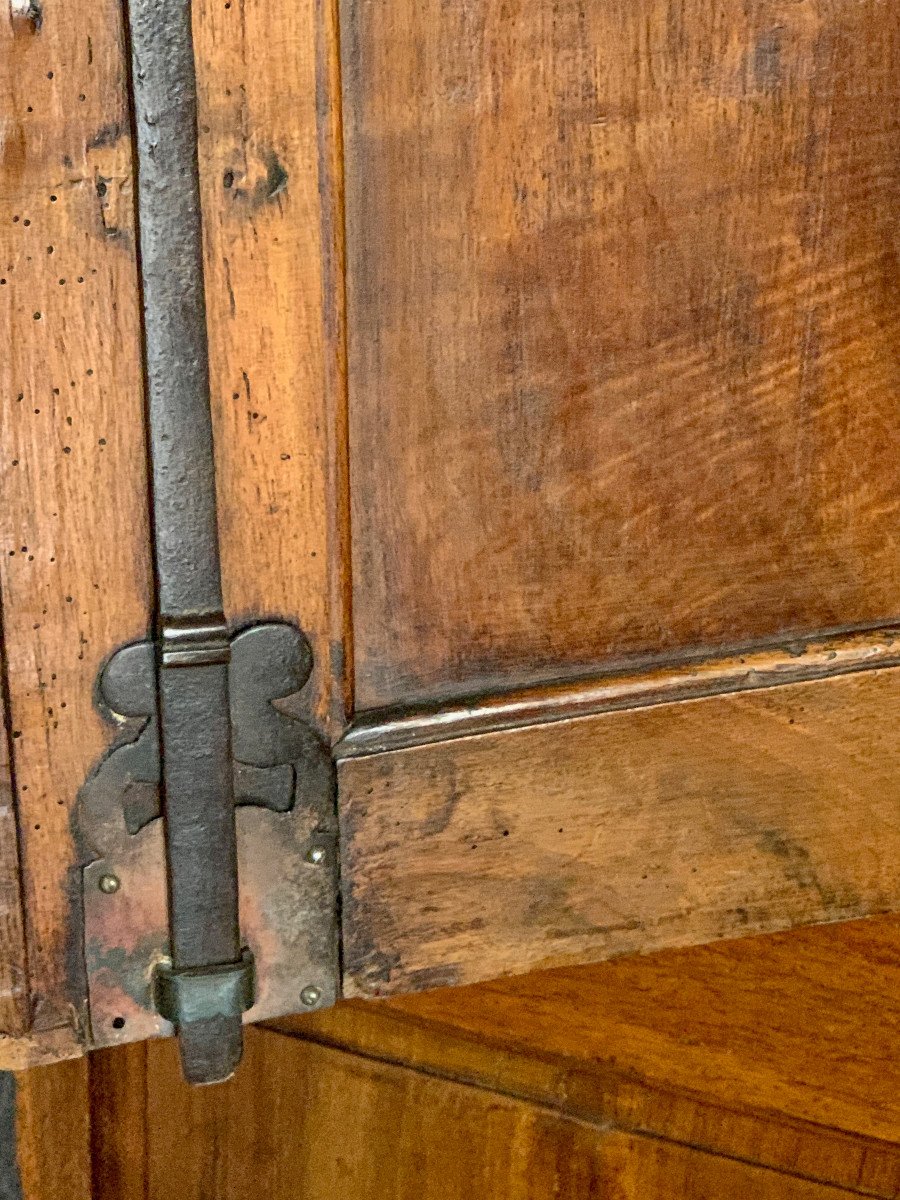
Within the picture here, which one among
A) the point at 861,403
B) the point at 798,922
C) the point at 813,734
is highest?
the point at 861,403

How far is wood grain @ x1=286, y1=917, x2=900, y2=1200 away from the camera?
1020 mm

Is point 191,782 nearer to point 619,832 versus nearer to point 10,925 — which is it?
point 10,925

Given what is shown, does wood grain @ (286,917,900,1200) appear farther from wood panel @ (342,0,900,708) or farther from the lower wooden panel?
wood panel @ (342,0,900,708)

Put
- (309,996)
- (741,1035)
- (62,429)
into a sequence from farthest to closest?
(741,1035) → (309,996) → (62,429)

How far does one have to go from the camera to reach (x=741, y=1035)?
1.03 metres

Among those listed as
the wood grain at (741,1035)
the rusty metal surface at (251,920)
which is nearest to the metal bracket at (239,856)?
the rusty metal surface at (251,920)

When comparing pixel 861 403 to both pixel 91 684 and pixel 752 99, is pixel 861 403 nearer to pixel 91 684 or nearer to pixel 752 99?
pixel 752 99

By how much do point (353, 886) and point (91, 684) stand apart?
16 centimetres

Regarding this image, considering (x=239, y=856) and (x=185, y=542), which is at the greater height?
(x=185, y=542)

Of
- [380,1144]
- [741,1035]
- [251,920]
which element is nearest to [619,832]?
[251,920]

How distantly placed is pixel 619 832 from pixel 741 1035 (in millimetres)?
414

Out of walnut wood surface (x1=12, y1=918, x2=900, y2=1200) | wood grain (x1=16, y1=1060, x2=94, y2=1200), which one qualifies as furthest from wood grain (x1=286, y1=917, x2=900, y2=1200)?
wood grain (x1=16, y1=1060, x2=94, y2=1200)

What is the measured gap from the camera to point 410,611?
65cm

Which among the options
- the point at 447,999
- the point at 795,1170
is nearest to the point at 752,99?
the point at 447,999
